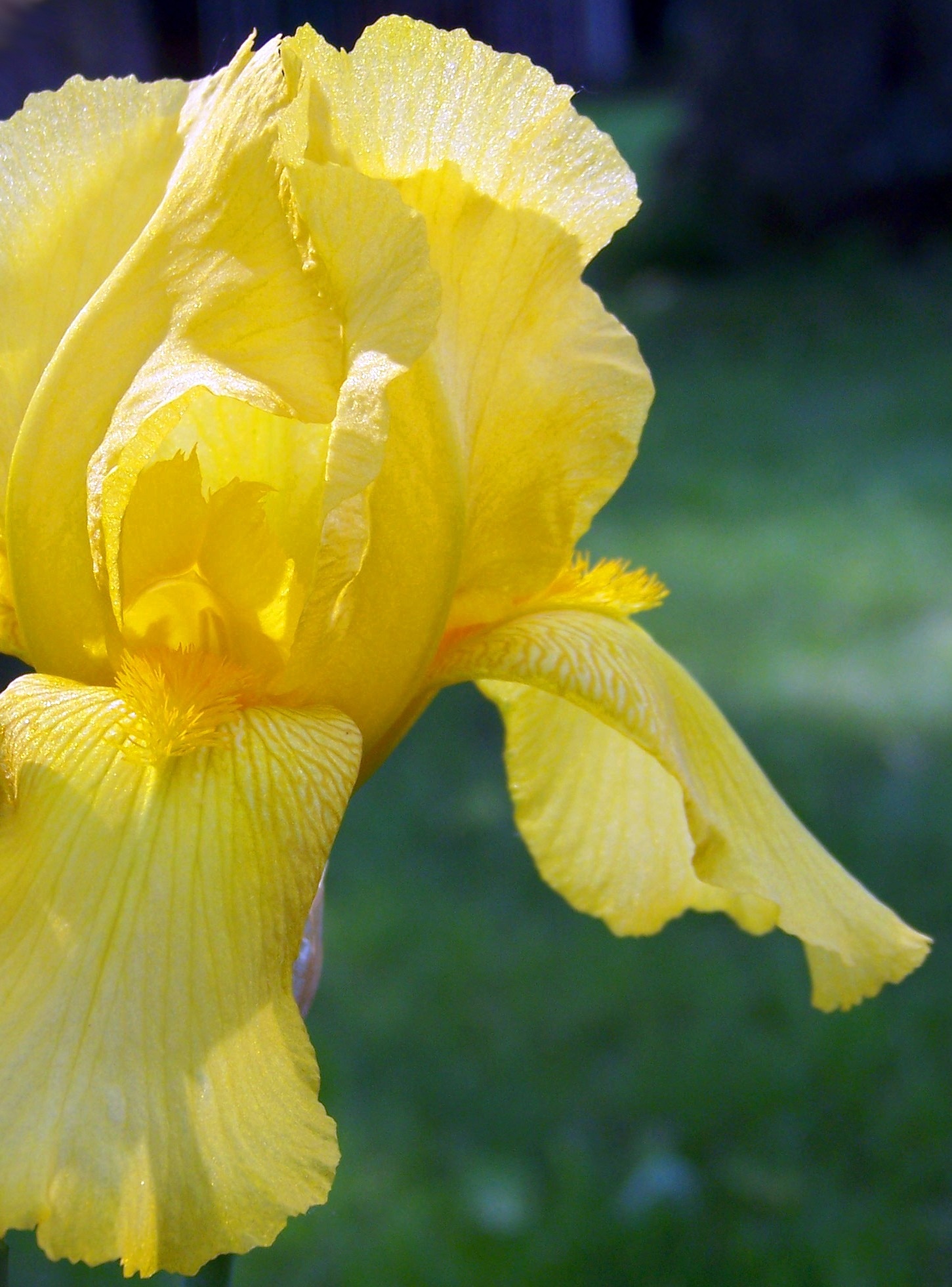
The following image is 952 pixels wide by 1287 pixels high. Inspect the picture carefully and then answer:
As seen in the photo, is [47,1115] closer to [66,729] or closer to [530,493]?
[66,729]

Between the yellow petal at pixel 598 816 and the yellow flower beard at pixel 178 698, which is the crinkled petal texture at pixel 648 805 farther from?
the yellow flower beard at pixel 178 698

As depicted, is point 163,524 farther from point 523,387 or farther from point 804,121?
point 804,121

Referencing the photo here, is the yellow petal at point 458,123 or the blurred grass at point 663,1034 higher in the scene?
the yellow petal at point 458,123

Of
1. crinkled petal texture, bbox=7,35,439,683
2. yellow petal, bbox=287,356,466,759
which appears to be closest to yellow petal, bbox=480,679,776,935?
yellow petal, bbox=287,356,466,759

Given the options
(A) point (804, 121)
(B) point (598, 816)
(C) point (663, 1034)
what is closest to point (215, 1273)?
(B) point (598, 816)

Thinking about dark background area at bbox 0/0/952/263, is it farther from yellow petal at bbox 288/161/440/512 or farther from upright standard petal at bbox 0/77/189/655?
yellow petal at bbox 288/161/440/512

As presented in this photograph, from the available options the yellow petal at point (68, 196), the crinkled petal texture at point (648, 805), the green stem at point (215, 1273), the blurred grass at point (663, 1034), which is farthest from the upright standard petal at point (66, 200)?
the blurred grass at point (663, 1034)
